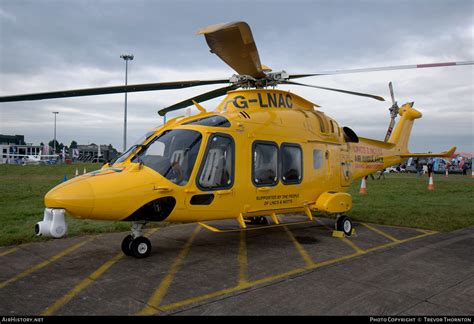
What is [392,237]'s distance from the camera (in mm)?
8797

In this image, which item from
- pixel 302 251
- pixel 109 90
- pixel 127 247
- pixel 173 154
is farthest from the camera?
pixel 302 251

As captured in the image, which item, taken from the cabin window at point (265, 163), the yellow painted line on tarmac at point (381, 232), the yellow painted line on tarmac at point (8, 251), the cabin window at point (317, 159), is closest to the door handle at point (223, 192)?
the cabin window at point (265, 163)

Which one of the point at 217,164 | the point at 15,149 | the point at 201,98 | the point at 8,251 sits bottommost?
the point at 8,251

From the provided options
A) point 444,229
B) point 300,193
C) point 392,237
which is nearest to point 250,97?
point 300,193

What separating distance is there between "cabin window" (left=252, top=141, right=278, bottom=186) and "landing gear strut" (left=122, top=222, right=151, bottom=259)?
7.67 ft

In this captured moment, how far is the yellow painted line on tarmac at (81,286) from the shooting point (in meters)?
4.37

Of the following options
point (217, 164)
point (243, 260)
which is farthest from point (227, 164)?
point (243, 260)

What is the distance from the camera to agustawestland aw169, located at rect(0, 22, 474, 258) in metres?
5.72

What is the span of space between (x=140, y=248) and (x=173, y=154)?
1729 mm

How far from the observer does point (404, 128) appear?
482 inches

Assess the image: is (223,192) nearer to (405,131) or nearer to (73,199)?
(73,199)

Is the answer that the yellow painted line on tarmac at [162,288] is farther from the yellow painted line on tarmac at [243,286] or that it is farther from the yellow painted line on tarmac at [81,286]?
the yellow painted line on tarmac at [81,286]

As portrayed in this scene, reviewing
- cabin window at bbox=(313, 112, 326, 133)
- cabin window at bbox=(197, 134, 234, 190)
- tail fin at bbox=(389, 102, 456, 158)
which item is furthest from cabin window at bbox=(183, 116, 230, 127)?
tail fin at bbox=(389, 102, 456, 158)

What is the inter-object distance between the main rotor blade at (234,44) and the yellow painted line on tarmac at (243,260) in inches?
139
